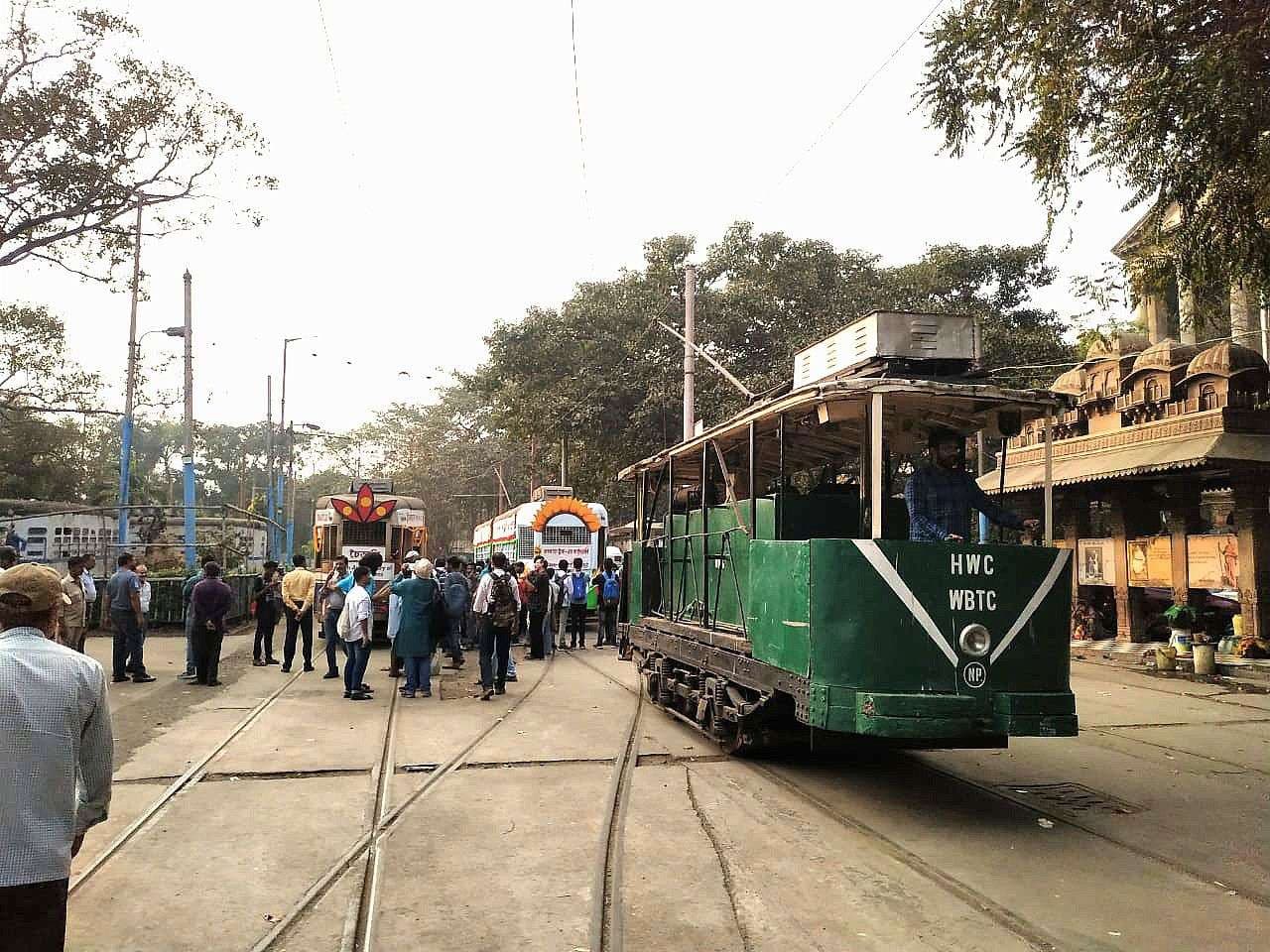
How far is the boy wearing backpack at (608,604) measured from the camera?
20.5 metres

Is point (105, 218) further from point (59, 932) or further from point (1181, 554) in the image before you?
point (1181, 554)

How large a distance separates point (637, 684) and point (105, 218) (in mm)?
12285

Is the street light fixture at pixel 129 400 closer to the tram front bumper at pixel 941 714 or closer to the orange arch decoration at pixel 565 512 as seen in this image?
the orange arch decoration at pixel 565 512

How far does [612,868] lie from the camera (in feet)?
18.5

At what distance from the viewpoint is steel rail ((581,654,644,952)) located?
4.64m

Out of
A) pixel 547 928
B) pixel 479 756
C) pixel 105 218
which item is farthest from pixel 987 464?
pixel 547 928

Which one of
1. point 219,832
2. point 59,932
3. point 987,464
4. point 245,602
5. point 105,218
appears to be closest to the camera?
point 59,932

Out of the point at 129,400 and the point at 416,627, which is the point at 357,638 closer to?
the point at 416,627

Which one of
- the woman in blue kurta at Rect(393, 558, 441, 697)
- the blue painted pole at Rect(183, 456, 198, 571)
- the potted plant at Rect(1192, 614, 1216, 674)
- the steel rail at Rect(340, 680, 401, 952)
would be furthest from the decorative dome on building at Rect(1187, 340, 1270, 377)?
the blue painted pole at Rect(183, 456, 198, 571)

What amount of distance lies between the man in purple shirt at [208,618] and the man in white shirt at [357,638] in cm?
209

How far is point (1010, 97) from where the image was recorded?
10.5 metres

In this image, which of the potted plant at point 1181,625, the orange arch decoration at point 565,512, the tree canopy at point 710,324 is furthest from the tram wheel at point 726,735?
the tree canopy at point 710,324

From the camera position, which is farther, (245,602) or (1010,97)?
(245,602)

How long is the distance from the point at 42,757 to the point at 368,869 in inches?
123
